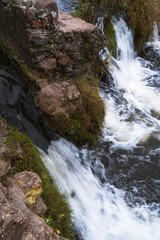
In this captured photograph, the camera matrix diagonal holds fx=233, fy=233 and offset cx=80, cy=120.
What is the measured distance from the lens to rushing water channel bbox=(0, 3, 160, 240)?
3354mm

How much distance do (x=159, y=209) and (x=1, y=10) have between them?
4.31 meters

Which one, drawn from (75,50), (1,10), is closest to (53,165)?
(75,50)

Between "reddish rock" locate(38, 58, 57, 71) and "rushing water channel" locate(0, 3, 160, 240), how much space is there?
48 cm

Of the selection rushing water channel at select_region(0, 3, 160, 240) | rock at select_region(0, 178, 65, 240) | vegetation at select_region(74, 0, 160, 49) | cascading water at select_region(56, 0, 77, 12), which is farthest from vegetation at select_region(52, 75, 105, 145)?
cascading water at select_region(56, 0, 77, 12)

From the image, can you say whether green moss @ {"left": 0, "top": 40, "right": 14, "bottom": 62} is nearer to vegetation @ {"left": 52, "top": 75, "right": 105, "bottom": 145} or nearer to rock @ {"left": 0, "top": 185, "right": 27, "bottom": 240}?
vegetation @ {"left": 52, "top": 75, "right": 105, "bottom": 145}

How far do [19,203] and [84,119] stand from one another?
2.29 metres

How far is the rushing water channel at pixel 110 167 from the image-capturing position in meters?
3.35

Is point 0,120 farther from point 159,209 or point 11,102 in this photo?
point 159,209

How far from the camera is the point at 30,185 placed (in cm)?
247

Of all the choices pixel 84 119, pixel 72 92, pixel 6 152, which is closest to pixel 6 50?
pixel 72 92

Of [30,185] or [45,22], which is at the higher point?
[45,22]

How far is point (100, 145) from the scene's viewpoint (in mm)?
4449

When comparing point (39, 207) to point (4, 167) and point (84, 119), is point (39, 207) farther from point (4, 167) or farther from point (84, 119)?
point (84, 119)

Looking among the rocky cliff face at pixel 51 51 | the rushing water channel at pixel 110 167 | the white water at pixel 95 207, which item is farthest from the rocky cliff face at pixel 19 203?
the rocky cliff face at pixel 51 51
